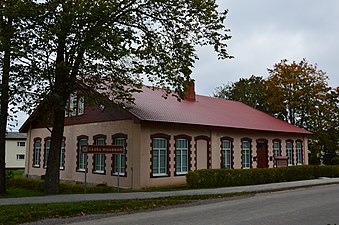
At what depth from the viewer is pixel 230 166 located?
2506 centimetres

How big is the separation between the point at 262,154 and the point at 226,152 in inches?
171

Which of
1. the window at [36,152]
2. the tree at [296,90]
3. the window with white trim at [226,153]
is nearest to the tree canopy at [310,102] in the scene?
the tree at [296,90]

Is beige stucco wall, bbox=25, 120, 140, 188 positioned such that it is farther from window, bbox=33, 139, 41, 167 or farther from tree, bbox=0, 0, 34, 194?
tree, bbox=0, 0, 34, 194

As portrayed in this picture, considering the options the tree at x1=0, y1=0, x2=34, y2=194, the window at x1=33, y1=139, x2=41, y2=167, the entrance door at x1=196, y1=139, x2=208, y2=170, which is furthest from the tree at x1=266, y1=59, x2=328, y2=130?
the tree at x1=0, y1=0, x2=34, y2=194

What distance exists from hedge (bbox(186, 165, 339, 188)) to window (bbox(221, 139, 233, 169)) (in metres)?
3.31

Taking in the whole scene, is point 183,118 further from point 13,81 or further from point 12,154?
point 12,154

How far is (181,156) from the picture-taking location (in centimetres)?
2183

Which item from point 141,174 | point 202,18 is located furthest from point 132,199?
point 202,18

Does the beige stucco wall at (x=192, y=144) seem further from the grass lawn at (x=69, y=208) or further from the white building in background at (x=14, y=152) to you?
the white building in background at (x=14, y=152)

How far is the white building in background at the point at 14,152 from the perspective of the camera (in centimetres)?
4872

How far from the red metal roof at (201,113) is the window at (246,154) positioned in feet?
4.16

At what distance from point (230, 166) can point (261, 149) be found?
158 inches

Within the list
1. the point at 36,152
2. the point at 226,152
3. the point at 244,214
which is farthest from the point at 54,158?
the point at 36,152

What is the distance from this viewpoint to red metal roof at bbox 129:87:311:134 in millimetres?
21078
